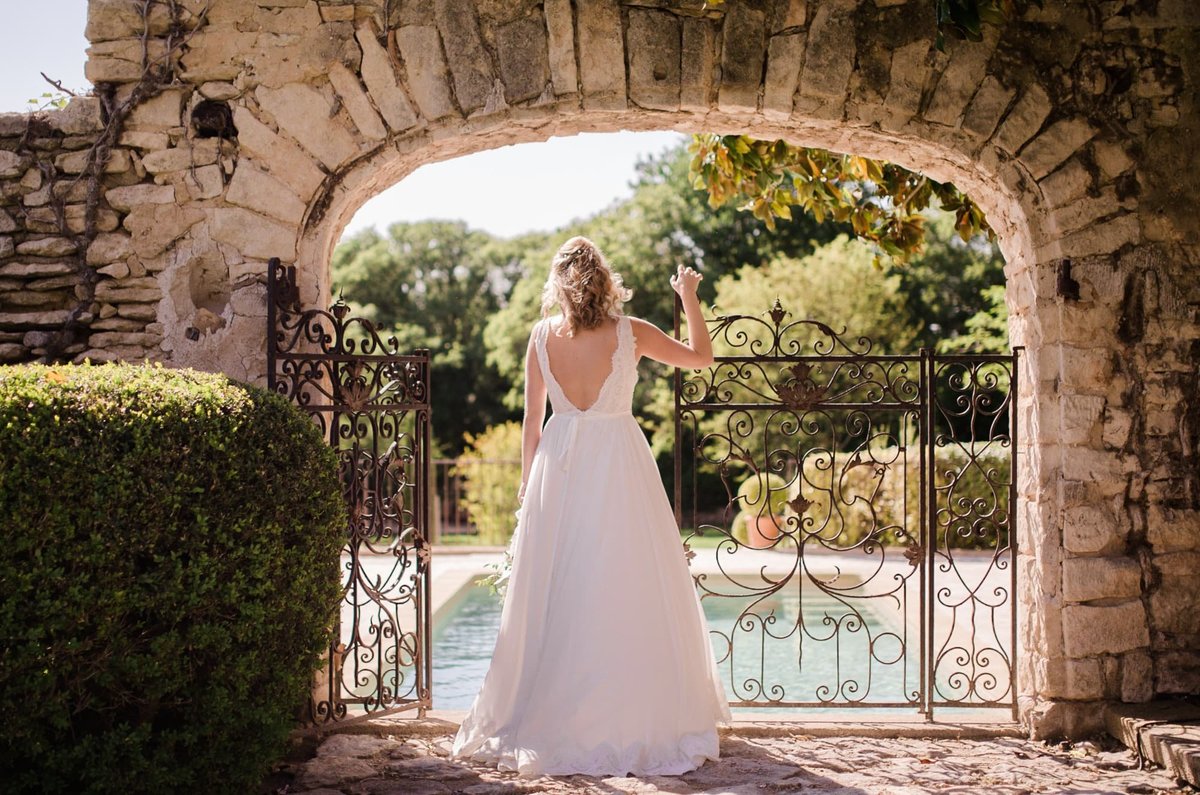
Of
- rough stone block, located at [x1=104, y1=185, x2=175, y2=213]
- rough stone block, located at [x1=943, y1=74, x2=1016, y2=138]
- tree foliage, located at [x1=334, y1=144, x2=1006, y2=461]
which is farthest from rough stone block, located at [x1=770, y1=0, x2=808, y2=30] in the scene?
tree foliage, located at [x1=334, y1=144, x2=1006, y2=461]

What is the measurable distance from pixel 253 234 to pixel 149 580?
1.60 meters

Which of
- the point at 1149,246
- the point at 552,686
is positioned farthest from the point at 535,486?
the point at 1149,246

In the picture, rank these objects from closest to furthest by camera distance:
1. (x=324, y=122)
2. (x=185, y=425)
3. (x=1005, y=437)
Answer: (x=185, y=425) < (x=324, y=122) < (x=1005, y=437)

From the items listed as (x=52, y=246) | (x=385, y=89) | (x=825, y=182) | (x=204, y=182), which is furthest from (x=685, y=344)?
(x=52, y=246)

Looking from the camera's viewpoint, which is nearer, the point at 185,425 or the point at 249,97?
the point at 185,425

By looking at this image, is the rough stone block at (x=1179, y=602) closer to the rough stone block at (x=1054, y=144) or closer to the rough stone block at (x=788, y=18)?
the rough stone block at (x=1054, y=144)

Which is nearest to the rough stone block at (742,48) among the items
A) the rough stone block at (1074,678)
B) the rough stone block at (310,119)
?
the rough stone block at (310,119)

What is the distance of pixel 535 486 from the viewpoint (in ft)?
13.2

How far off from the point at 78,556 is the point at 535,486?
1.59 metres

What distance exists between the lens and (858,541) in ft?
28.4

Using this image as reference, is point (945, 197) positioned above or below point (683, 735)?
above

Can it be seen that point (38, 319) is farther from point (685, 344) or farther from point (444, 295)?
point (444, 295)

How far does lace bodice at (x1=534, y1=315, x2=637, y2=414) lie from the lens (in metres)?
3.93

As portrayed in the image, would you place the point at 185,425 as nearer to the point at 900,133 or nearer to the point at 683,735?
the point at 683,735
